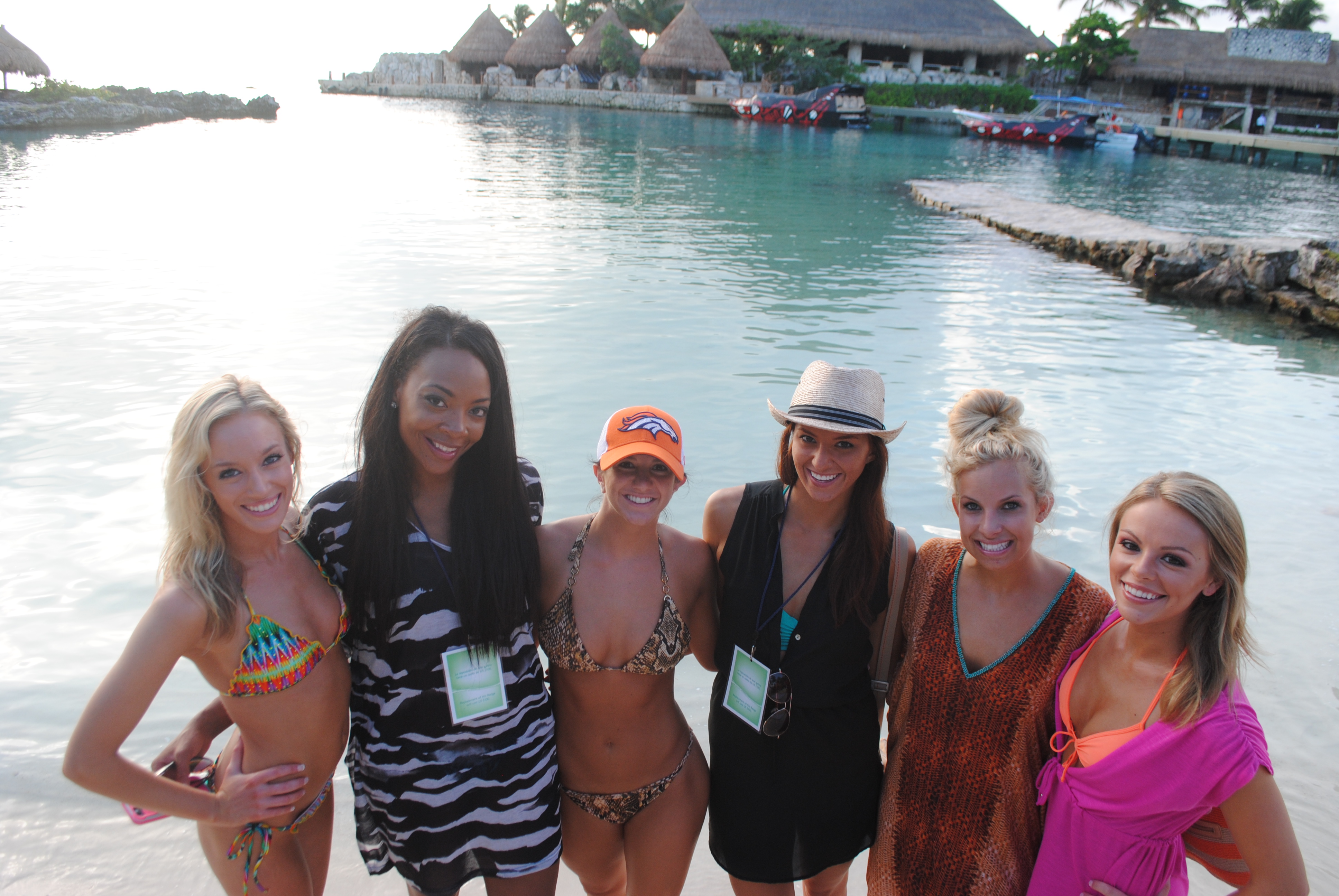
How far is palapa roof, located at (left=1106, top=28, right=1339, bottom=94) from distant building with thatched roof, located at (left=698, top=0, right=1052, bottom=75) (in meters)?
5.46

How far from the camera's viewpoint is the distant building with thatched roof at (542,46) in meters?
55.0

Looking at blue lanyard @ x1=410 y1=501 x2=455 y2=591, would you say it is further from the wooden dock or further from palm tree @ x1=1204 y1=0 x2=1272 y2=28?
palm tree @ x1=1204 y1=0 x2=1272 y2=28

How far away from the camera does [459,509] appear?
229cm

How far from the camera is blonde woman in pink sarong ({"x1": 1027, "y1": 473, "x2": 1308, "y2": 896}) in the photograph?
1.75 m

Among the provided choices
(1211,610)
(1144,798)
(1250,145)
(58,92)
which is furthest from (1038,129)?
(1144,798)

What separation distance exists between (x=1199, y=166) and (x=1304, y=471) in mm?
31721

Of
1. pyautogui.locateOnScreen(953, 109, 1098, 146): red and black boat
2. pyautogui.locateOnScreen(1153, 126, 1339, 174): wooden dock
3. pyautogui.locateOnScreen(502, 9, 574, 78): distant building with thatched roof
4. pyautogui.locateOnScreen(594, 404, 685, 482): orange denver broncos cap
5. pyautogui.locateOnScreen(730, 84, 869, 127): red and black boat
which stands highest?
pyautogui.locateOnScreen(502, 9, 574, 78): distant building with thatched roof

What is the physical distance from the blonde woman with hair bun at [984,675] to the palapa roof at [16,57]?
38479 millimetres

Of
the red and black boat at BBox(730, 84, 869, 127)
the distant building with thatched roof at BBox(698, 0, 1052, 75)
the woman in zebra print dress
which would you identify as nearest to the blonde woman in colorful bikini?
the woman in zebra print dress

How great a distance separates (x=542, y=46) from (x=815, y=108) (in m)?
22.0

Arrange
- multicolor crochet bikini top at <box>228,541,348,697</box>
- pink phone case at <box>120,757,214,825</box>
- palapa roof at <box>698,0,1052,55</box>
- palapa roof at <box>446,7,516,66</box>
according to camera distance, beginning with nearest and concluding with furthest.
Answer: multicolor crochet bikini top at <box>228,541,348,697</box>, pink phone case at <box>120,757,214,825</box>, palapa roof at <box>698,0,1052,55</box>, palapa roof at <box>446,7,516,66</box>

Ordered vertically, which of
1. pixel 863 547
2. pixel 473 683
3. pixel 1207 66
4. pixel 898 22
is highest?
pixel 898 22

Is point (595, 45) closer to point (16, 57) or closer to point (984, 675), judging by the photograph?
point (16, 57)

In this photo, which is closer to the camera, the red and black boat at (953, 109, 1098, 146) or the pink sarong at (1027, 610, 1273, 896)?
the pink sarong at (1027, 610, 1273, 896)
